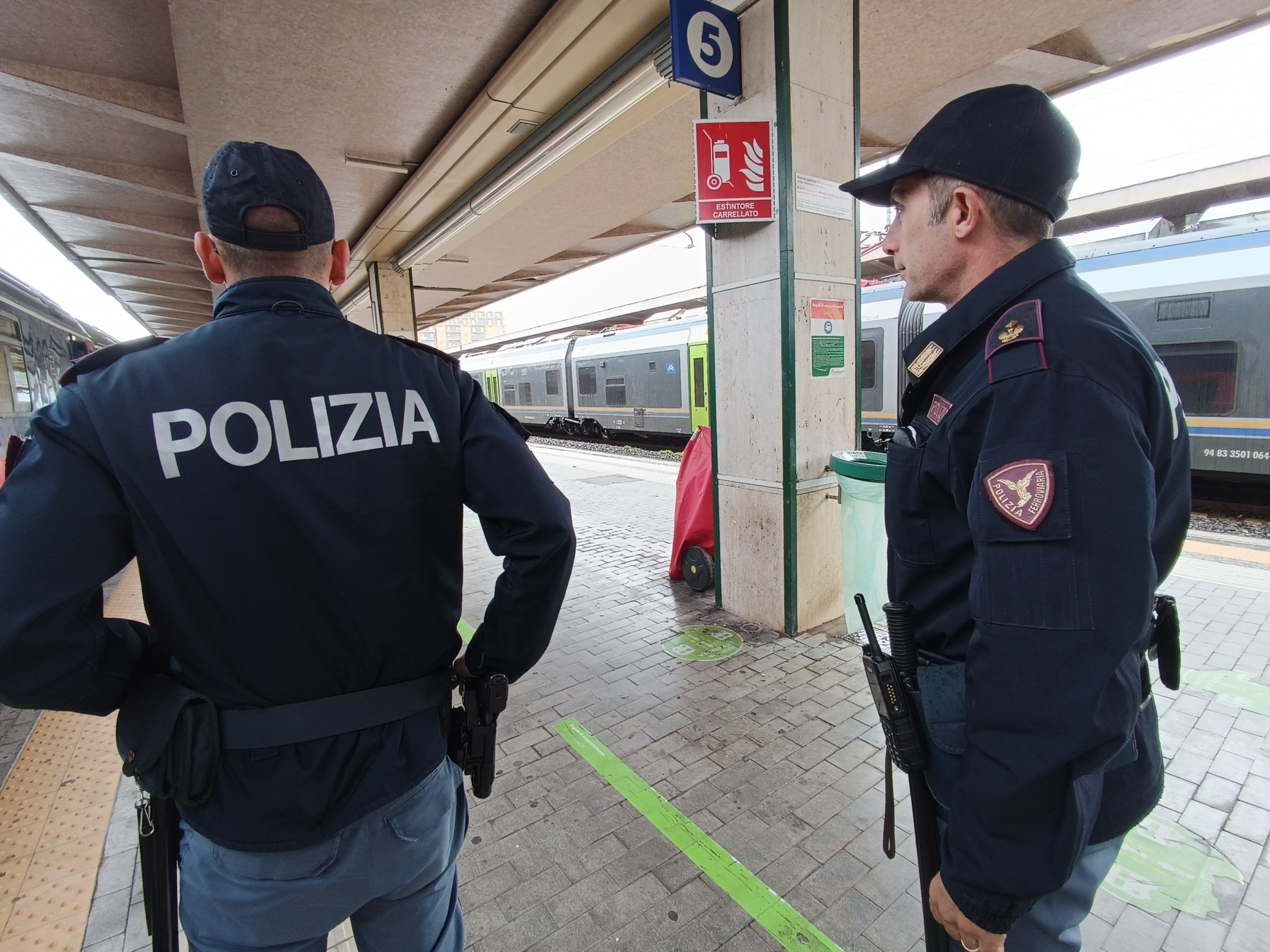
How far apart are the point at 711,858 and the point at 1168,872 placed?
5.11 feet

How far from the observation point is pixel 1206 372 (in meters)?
7.61

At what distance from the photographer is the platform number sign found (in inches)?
143

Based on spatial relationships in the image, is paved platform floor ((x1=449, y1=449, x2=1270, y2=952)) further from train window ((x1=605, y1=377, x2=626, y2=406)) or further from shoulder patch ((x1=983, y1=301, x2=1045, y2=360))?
train window ((x1=605, y1=377, x2=626, y2=406))

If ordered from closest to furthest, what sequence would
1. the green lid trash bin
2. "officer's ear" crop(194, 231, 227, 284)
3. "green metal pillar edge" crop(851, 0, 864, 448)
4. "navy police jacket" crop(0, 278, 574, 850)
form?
"navy police jacket" crop(0, 278, 574, 850)
"officer's ear" crop(194, 231, 227, 284)
the green lid trash bin
"green metal pillar edge" crop(851, 0, 864, 448)

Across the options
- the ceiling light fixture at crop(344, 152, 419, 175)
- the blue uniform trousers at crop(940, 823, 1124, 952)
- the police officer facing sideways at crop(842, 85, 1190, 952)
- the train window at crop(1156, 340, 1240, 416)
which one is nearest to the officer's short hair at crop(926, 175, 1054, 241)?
the police officer facing sideways at crop(842, 85, 1190, 952)

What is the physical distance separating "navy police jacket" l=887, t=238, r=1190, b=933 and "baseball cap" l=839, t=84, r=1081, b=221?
0.12 metres

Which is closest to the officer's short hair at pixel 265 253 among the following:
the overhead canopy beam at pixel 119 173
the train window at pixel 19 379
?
the overhead canopy beam at pixel 119 173

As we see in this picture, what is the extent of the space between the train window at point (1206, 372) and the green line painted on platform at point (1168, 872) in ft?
24.6

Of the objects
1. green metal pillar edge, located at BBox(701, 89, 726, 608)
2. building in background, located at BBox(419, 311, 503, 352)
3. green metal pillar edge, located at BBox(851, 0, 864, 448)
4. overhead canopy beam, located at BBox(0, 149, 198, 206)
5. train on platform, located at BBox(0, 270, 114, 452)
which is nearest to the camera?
green metal pillar edge, located at BBox(851, 0, 864, 448)

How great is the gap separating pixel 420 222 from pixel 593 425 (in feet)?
36.8

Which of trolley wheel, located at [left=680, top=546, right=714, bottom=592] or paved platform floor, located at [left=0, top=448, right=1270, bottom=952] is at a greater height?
trolley wheel, located at [left=680, top=546, right=714, bottom=592]

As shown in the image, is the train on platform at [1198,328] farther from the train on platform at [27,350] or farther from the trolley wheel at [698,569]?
the train on platform at [27,350]

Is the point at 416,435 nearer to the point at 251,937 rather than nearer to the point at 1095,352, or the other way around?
the point at 251,937

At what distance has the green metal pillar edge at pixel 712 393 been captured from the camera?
429cm
